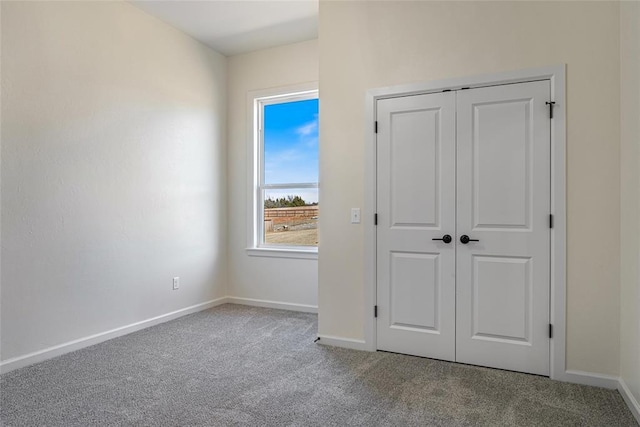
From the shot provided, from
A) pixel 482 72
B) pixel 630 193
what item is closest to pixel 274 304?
pixel 482 72

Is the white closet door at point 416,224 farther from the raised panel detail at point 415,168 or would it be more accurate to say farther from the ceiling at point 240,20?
the ceiling at point 240,20

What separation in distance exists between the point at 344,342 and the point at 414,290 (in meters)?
0.71

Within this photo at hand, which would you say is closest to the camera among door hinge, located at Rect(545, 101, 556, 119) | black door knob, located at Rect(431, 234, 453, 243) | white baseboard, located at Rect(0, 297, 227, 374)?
door hinge, located at Rect(545, 101, 556, 119)

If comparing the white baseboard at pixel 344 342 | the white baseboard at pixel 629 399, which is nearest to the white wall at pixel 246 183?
the white baseboard at pixel 344 342

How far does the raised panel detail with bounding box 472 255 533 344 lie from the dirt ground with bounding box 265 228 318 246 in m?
2.02

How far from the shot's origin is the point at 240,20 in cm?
383

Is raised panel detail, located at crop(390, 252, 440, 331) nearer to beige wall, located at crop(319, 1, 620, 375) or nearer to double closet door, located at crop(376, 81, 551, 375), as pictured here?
double closet door, located at crop(376, 81, 551, 375)

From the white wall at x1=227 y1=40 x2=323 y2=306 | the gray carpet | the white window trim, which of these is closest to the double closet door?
the gray carpet

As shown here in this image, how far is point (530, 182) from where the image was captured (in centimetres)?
263

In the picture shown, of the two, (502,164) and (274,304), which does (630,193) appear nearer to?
(502,164)

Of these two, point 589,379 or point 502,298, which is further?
point 502,298

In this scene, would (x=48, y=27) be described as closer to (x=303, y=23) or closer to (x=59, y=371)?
(x=303, y=23)

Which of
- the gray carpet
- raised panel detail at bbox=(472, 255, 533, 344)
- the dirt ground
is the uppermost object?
the dirt ground

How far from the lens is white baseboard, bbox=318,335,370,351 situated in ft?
10.2
